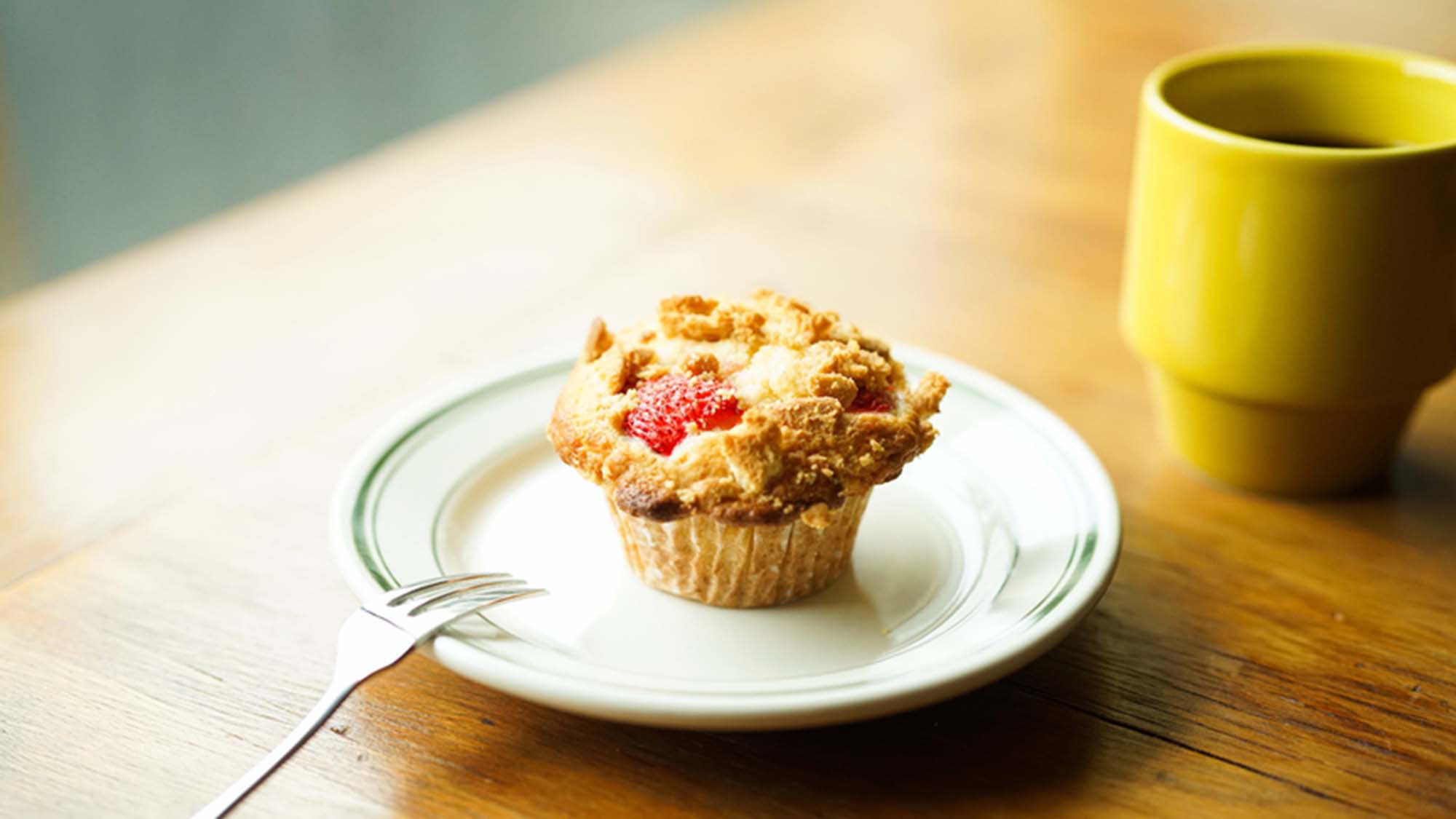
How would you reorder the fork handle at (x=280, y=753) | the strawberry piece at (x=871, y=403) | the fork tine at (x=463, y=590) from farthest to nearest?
the strawberry piece at (x=871, y=403) < the fork tine at (x=463, y=590) < the fork handle at (x=280, y=753)

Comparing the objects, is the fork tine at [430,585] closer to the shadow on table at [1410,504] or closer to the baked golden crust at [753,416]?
the baked golden crust at [753,416]

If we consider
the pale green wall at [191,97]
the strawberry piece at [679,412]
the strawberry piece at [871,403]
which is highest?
the strawberry piece at [679,412]

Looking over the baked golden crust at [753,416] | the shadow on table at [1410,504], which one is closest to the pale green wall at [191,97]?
the baked golden crust at [753,416]

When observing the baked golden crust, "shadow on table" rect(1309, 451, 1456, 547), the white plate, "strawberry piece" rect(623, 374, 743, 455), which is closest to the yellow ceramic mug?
"shadow on table" rect(1309, 451, 1456, 547)

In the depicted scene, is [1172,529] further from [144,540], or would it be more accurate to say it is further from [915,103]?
[915,103]

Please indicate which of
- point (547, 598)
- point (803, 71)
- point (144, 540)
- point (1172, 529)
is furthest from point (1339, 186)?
point (803, 71)

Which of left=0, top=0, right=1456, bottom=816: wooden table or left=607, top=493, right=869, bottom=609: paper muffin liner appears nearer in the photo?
left=0, top=0, right=1456, bottom=816: wooden table

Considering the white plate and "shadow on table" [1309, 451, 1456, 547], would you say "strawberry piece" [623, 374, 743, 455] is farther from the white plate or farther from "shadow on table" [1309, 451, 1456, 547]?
"shadow on table" [1309, 451, 1456, 547]
